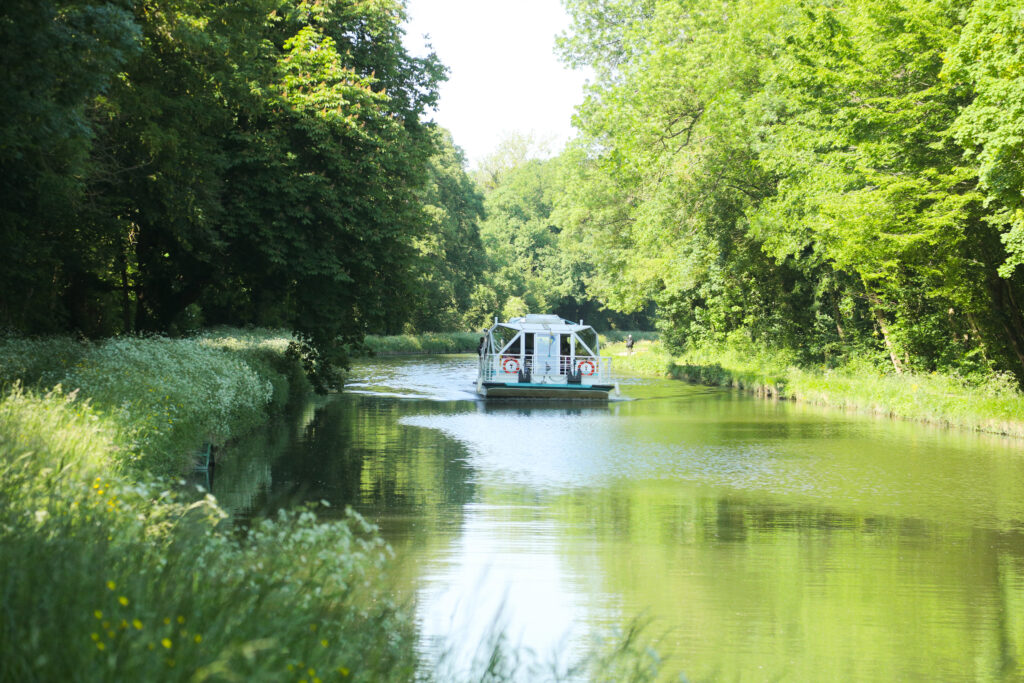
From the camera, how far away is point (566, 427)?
25.3m

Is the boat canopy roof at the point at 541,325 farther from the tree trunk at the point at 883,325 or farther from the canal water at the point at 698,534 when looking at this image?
the canal water at the point at 698,534

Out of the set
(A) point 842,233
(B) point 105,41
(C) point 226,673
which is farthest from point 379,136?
(C) point 226,673

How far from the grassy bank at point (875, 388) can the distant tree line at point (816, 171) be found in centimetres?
82

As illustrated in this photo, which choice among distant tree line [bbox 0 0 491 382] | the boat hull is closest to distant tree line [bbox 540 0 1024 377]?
the boat hull

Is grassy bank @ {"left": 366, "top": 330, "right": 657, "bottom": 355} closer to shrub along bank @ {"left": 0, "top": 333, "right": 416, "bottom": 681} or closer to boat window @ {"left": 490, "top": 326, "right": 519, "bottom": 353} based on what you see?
boat window @ {"left": 490, "top": 326, "right": 519, "bottom": 353}

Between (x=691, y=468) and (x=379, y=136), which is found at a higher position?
(x=379, y=136)

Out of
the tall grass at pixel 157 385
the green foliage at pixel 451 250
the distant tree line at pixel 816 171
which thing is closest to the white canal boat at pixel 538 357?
the distant tree line at pixel 816 171

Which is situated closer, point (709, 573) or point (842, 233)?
point (709, 573)

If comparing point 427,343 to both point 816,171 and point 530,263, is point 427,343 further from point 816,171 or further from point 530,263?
point 816,171

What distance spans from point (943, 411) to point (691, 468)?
390 inches

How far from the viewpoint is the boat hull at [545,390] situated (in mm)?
33062

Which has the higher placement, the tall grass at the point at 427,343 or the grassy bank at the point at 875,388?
the tall grass at the point at 427,343

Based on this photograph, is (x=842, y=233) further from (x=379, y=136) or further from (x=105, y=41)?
(x=105, y=41)

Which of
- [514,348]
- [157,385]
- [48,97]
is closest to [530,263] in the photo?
[514,348]
